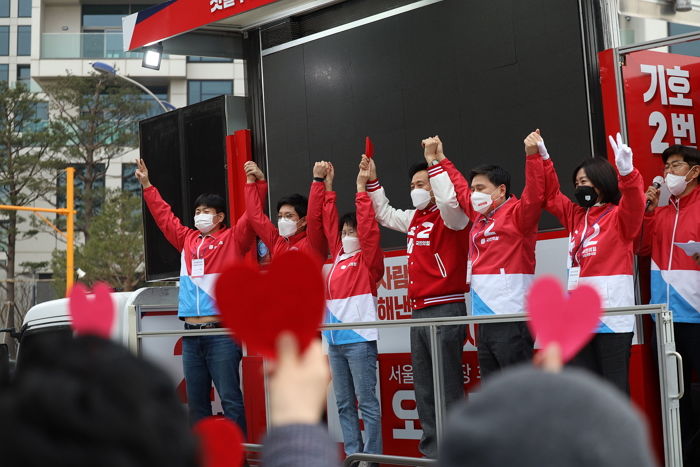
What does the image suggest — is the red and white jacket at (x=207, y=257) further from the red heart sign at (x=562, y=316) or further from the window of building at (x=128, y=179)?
the window of building at (x=128, y=179)

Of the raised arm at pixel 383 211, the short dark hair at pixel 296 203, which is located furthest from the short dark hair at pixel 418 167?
the short dark hair at pixel 296 203

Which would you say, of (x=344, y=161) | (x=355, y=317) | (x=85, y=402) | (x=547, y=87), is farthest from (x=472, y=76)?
(x=85, y=402)

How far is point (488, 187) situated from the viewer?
247 inches

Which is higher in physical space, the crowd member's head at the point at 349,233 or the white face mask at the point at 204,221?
the white face mask at the point at 204,221

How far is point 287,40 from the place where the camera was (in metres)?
8.45

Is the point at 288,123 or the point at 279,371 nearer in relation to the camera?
the point at 279,371

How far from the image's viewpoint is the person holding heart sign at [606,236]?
5.46m

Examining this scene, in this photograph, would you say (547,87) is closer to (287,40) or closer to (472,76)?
(472,76)

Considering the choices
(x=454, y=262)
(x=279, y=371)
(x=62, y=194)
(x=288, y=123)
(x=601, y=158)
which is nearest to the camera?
(x=279, y=371)

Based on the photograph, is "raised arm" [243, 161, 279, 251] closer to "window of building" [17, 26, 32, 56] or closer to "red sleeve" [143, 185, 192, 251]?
"red sleeve" [143, 185, 192, 251]

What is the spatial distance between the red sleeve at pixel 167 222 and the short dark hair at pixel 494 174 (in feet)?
9.52

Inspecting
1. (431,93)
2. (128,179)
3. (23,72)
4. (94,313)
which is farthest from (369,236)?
(23,72)

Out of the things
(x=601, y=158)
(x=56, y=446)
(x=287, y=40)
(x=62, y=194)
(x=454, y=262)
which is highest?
(x=62, y=194)

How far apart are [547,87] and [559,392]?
5560 millimetres
